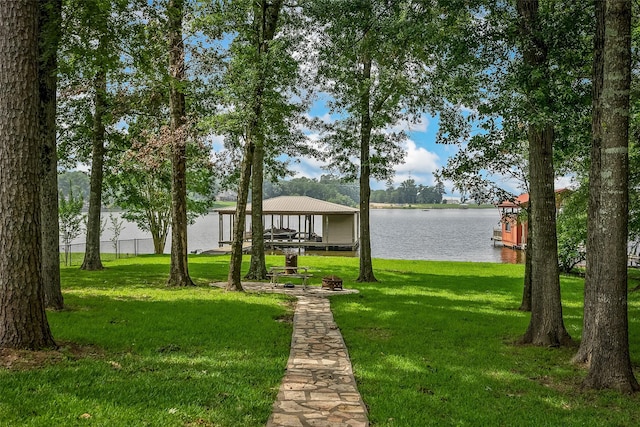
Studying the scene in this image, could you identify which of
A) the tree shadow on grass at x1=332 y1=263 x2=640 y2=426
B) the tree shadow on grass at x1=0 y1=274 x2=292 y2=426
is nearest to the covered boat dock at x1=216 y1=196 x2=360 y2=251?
the tree shadow on grass at x1=332 y1=263 x2=640 y2=426

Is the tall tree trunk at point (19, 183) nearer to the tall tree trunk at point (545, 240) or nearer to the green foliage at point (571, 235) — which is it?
the tall tree trunk at point (545, 240)

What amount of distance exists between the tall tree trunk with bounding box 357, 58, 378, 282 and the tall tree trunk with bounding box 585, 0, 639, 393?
436 inches

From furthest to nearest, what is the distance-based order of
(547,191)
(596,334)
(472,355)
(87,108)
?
1. (87,108)
2. (547,191)
3. (472,355)
4. (596,334)

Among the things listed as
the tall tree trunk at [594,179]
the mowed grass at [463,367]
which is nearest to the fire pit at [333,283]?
the mowed grass at [463,367]

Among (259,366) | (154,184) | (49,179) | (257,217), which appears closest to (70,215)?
(154,184)

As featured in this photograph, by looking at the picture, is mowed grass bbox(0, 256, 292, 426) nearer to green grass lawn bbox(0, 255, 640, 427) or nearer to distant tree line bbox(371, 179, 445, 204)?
green grass lawn bbox(0, 255, 640, 427)

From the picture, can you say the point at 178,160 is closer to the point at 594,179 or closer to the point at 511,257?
the point at 594,179

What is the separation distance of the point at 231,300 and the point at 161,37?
7152 mm

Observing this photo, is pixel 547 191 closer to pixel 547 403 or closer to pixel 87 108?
pixel 547 403

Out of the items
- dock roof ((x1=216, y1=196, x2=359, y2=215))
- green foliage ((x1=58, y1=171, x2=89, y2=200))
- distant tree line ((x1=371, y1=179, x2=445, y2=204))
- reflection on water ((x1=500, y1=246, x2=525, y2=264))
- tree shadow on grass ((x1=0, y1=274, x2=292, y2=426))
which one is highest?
distant tree line ((x1=371, y1=179, x2=445, y2=204))

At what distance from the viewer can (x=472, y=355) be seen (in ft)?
23.9

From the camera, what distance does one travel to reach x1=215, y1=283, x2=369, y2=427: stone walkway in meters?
4.38

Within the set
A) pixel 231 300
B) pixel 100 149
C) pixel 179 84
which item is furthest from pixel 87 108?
pixel 231 300

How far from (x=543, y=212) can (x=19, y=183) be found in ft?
23.6
